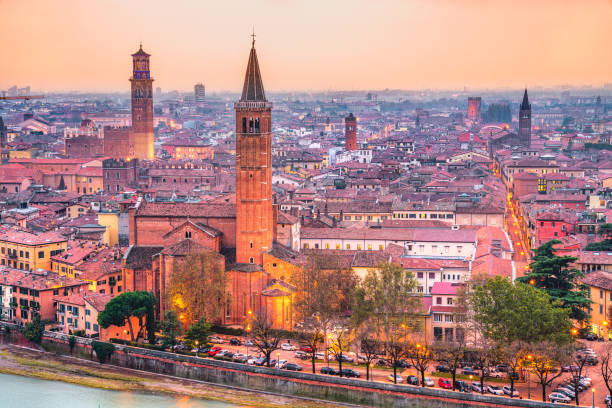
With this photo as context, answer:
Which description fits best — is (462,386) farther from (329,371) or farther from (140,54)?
(140,54)

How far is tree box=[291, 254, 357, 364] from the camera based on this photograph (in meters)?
23.5

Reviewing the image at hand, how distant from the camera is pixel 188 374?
75.7 ft

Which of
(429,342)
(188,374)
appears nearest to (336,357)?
(429,342)

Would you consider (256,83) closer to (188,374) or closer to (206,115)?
(188,374)

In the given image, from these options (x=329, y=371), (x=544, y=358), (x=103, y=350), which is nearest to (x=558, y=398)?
(x=544, y=358)

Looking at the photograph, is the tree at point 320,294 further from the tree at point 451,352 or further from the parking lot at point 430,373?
the tree at point 451,352

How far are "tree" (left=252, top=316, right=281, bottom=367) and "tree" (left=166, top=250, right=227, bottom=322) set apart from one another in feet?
4.57

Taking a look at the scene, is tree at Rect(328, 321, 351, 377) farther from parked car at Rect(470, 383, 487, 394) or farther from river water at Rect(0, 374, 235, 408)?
parked car at Rect(470, 383, 487, 394)

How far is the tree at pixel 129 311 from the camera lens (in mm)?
24109

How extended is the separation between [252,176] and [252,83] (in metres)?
2.94

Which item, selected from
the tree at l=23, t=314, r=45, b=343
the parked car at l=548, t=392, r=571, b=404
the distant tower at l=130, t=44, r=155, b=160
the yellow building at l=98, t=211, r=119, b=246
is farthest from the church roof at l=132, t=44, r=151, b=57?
the parked car at l=548, t=392, r=571, b=404

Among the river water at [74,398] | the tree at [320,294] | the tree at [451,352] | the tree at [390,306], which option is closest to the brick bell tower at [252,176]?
the tree at [320,294]

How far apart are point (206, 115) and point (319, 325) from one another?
407 feet

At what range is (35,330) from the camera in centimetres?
2558
